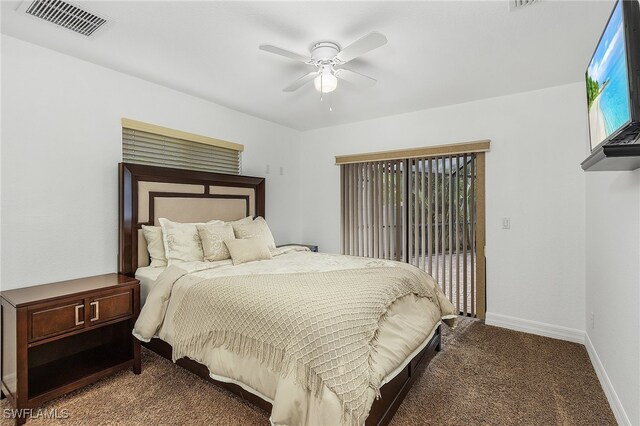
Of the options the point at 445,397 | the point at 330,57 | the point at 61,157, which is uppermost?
the point at 330,57

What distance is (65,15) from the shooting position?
6.75 ft

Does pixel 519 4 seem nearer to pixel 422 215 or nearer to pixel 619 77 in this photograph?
pixel 619 77

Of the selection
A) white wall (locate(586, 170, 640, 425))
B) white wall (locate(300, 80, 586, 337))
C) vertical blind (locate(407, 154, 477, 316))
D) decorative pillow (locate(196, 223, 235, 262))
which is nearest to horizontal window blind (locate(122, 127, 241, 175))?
decorative pillow (locate(196, 223, 235, 262))

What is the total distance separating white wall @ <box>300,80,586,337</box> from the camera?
123 inches

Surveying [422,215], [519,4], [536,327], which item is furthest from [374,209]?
[519,4]

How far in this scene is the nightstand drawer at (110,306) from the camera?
2.23 metres

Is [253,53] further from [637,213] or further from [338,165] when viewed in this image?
[637,213]

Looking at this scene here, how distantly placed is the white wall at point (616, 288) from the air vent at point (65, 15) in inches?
132

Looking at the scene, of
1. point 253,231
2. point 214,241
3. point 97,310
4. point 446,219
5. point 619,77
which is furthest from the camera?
point 446,219

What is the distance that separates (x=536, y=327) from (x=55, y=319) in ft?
13.6

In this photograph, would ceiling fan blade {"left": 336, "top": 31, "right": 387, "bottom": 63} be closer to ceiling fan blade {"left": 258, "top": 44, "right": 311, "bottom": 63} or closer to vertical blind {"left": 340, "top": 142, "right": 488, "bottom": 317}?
ceiling fan blade {"left": 258, "top": 44, "right": 311, "bottom": 63}

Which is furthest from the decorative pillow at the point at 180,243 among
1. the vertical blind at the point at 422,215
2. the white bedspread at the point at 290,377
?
the vertical blind at the point at 422,215

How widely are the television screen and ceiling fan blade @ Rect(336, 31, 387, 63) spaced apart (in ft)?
3.50
